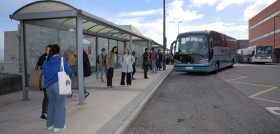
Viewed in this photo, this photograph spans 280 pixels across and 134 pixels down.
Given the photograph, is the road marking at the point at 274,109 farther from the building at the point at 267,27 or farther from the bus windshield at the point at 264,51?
the building at the point at 267,27

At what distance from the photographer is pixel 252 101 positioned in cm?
624

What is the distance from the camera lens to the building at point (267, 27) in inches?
1941

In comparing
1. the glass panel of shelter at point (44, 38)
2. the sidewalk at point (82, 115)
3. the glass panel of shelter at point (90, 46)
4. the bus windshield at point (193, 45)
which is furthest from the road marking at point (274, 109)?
the glass panel of shelter at point (90, 46)

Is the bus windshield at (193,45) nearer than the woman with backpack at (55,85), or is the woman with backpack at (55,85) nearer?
the woman with backpack at (55,85)

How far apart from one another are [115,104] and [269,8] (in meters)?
62.1

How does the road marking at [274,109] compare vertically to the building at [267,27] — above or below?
below

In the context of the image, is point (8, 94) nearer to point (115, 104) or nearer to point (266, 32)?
point (115, 104)

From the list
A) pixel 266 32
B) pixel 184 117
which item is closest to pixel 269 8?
pixel 266 32

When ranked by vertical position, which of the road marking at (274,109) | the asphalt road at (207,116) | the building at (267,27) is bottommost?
the asphalt road at (207,116)

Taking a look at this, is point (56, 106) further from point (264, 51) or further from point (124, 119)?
point (264, 51)

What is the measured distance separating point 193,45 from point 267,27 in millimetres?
52815

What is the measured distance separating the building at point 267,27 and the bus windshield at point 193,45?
31.6 metres

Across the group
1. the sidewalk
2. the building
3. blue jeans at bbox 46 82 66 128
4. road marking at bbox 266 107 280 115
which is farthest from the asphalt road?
the building

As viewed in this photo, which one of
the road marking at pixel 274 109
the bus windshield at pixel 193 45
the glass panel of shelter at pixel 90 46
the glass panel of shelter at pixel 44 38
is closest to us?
the road marking at pixel 274 109
